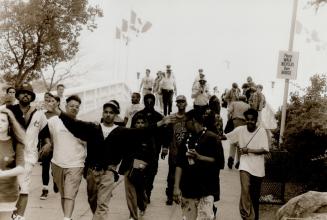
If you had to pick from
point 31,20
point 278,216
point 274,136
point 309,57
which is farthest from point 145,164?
point 309,57

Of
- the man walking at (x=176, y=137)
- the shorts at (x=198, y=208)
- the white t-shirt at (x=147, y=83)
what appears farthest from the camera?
the white t-shirt at (x=147, y=83)

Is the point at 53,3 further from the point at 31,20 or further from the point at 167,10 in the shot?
the point at 167,10

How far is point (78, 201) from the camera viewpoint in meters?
10.1

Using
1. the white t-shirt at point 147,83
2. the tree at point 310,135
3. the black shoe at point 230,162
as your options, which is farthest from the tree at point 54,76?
the tree at point 310,135

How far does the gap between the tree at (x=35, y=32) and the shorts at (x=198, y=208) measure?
9478 mm

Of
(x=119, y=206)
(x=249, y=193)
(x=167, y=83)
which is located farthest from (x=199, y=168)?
(x=167, y=83)

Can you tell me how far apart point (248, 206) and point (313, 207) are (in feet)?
4.67

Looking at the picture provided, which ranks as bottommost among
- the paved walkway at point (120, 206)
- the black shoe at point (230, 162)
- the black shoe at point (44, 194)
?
the paved walkway at point (120, 206)

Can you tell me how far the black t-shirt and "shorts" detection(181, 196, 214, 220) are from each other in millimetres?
66

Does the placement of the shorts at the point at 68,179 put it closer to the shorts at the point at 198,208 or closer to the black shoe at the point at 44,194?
the shorts at the point at 198,208

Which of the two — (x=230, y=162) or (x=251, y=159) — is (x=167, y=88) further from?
(x=251, y=159)

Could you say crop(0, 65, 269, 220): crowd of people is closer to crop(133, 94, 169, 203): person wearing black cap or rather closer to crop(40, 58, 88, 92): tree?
crop(133, 94, 169, 203): person wearing black cap

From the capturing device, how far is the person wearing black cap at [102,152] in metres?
7.07

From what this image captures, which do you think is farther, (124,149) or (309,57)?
(309,57)
